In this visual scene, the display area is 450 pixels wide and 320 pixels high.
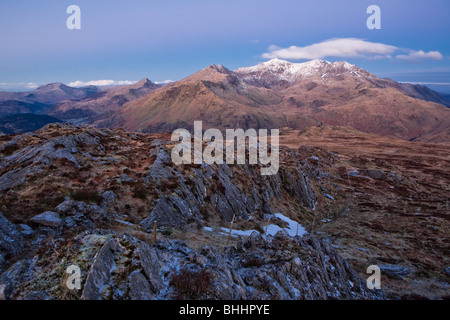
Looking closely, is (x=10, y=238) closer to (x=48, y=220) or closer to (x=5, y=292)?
(x=48, y=220)

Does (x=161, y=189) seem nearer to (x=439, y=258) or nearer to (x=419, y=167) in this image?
(x=439, y=258)

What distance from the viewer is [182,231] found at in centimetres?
2328

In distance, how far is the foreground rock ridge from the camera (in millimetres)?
10898

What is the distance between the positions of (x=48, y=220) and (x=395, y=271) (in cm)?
3126

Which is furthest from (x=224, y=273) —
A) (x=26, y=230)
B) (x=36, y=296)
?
(x=26, y=230)

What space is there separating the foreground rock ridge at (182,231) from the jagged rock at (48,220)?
3.8 inches

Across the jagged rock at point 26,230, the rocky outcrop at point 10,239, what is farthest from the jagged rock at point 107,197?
the rocky outcrop at point 10,239

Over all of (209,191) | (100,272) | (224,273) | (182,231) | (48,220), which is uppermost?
(100,272)

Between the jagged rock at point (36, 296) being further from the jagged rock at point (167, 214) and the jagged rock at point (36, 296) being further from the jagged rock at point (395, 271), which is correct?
the jagged rock at point (395, 271)

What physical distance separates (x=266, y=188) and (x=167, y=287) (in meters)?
31.6

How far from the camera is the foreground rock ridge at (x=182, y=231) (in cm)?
1090

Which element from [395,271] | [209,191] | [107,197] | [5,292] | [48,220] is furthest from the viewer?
[209,191]
